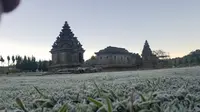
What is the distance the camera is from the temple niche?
43594mm

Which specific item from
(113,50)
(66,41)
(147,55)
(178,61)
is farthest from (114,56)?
(66,41)

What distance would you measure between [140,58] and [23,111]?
52516 mm

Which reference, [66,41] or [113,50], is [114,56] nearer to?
[113,50]

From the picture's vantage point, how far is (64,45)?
147 ft

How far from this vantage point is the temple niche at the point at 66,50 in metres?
43.6

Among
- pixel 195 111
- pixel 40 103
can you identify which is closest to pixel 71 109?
pixel 40 103

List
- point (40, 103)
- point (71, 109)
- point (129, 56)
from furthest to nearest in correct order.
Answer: point (129, 56)
point (40, 103)
point (71, 109)

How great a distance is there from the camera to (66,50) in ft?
145

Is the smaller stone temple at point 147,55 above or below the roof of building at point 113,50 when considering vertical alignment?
below

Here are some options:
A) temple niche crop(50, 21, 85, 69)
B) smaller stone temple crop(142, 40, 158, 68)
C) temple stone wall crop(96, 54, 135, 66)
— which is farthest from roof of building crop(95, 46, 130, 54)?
temple niche crop(50, 21, 85, 69)

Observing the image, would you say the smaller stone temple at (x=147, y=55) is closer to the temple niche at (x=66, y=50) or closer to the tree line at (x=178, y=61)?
the tree line at (x=178, y=61)

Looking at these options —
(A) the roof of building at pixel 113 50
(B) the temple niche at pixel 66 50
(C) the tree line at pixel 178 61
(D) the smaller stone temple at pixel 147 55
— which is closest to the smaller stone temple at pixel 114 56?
(A) the roof of building at pixel 113 50

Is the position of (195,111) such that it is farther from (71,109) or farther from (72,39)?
(72,39)

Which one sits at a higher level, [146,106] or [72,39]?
[72,39]
